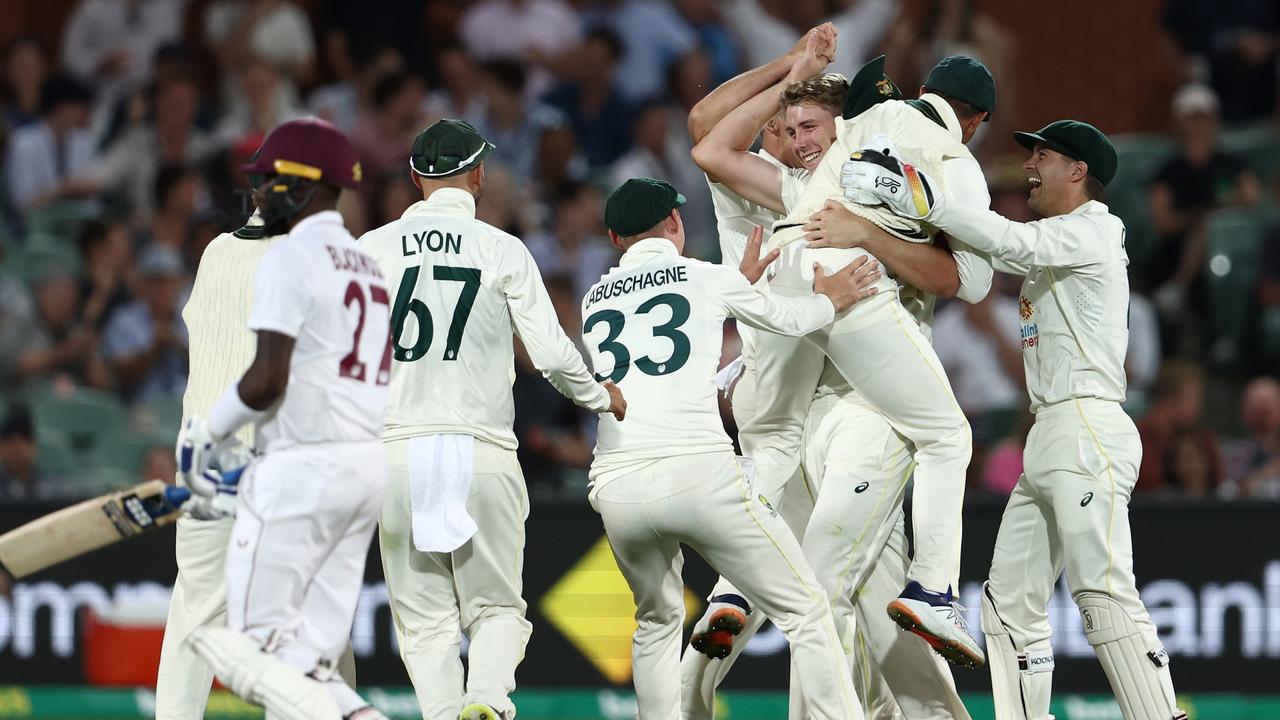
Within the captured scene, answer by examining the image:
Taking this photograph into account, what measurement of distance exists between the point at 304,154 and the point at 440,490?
176cm

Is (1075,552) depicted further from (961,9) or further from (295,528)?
(961,9)

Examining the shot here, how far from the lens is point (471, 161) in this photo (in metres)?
7.75

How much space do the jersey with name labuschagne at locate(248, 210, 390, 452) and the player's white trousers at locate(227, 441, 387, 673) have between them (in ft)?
0.29

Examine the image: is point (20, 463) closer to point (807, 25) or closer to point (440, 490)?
point (440, 490)

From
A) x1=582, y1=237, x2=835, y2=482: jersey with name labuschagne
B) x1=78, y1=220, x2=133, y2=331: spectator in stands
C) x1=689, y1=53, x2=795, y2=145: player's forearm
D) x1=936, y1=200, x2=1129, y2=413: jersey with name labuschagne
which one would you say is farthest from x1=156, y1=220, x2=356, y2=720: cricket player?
x1=78, y1=220, x2=133, y2=331: spectator in stands

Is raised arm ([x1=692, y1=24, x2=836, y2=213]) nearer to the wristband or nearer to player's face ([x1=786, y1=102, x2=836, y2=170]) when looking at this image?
player's face ([x1=786, y1=102, x2=836, y2=170])

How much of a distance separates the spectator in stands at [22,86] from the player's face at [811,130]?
9.44 meters

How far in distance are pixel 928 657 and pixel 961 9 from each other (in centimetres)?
830

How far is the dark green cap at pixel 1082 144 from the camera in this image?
7902 millimetres

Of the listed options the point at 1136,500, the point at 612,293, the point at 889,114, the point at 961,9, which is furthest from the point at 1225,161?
the point at 612,293

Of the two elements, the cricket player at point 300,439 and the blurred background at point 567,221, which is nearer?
the cricket player at point 300,439

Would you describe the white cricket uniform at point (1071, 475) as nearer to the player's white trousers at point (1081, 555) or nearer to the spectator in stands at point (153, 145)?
the player's white trousers at point (1081, 555)

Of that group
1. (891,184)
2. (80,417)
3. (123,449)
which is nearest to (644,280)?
(891,184)

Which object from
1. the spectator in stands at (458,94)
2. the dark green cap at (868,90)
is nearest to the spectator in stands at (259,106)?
the spectator in stands at (458,94)
